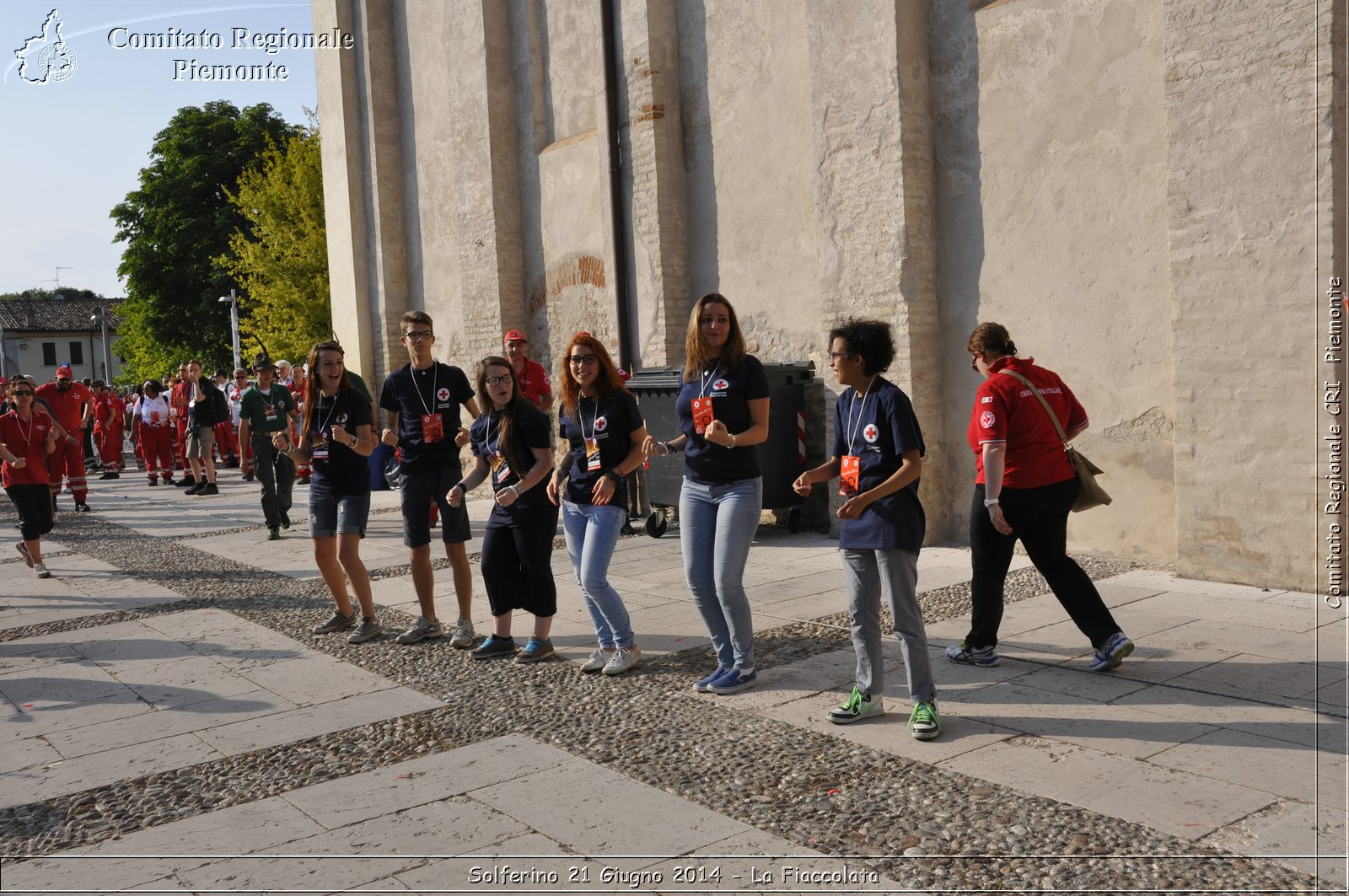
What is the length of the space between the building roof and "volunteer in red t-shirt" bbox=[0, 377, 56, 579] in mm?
76249

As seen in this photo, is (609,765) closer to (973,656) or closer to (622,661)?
(622,661)

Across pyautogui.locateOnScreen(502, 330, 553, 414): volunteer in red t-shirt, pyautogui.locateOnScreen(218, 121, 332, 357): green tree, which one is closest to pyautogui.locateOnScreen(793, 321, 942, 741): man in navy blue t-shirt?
pyautogui.locateOnScreen(502, 330, 553, 414): volunteer in red t-shirt

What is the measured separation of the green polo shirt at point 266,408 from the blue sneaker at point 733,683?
25.9 feet

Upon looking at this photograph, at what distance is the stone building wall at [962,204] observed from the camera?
7.23m

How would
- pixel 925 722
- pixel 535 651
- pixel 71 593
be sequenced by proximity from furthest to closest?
pixel 71 593 → pixel 535 651 → pixel 925 722

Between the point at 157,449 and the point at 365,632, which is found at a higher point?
the point at 157,449

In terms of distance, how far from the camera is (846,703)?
17.2 feet

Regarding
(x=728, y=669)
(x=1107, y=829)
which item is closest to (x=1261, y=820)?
(x=1107, y=829)

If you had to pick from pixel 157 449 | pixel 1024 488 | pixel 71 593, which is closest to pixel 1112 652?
pixel 1024 488

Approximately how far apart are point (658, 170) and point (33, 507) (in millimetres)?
6807

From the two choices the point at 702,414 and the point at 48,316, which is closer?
the point at 702,414

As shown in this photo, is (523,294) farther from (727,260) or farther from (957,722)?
(957,722)

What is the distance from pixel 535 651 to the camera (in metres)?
6.64

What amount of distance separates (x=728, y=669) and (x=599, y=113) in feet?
27.5
